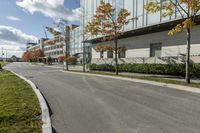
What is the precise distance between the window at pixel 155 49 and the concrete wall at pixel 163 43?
0.40 metres

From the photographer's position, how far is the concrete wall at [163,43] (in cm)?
2270

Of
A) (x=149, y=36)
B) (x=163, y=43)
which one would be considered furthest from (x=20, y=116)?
(x=149, y=36)

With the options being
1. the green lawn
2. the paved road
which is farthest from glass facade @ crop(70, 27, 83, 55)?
the green lawn

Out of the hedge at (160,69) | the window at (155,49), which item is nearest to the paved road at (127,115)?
the hedge at (160,69)

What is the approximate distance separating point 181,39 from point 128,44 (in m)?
9.19

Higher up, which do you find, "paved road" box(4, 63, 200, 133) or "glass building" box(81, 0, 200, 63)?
"glass building" box(81, 0, 200, 63)

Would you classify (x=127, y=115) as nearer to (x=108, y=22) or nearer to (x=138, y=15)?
(x=108, y=22)

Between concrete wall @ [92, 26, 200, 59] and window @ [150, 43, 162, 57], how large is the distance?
397 mm

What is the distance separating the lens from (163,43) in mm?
26312

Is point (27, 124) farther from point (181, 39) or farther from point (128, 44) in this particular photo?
point (128, 44)

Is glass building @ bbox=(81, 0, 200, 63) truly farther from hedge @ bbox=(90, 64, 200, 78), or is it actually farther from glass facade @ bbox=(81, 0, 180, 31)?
hedge @ bbox=(90, 64, 200, 78)

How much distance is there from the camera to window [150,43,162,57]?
1073 inches

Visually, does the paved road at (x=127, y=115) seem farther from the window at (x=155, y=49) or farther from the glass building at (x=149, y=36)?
the window at (x=155, y=49)

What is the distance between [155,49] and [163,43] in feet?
5.79
